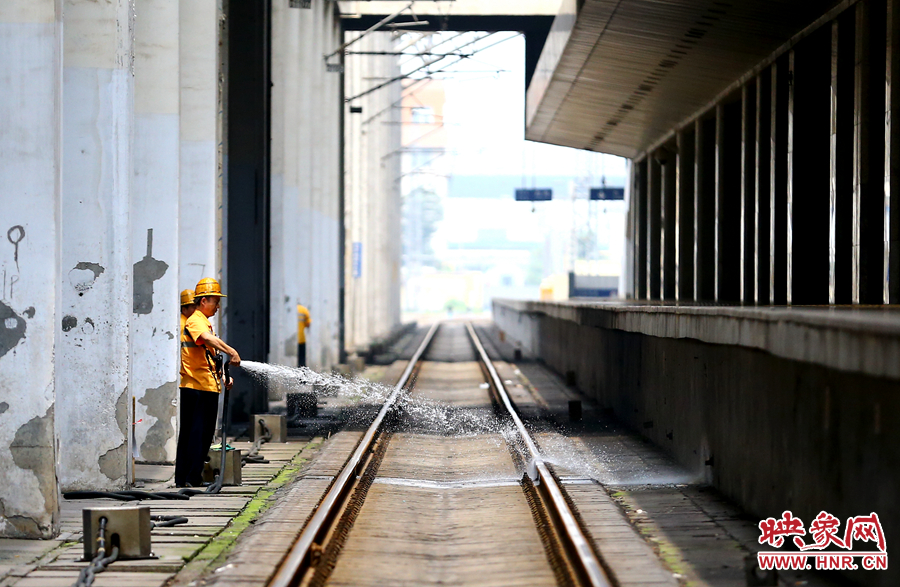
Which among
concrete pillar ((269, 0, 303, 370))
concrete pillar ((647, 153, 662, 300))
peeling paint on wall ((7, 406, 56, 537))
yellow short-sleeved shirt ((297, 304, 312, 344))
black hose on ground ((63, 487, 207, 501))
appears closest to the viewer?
peeling paint on wall ((7, 406, 56, 537))

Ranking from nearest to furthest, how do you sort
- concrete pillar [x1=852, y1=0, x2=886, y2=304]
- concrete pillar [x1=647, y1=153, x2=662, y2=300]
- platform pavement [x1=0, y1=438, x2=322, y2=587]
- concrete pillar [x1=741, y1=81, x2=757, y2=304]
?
platform pavement [x1=0, y1=438, x2=322, y2=587], concrete pillar [x1=852, y1=0, x2=886, y2=304], concrete pillar [x1=741, y1=81, x2=757, y2=304], concrete pillar [x1=647, y1=153, x2=662, y2=300]

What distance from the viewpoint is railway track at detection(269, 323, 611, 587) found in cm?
775

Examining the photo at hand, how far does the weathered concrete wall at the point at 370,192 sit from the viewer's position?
147 ft

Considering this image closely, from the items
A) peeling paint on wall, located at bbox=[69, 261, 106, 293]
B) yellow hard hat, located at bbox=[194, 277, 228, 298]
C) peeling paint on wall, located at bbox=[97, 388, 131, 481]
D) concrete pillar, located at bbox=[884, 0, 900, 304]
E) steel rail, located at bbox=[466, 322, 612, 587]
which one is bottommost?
steel rail, located at bbox=[466, 322, 612, 587]

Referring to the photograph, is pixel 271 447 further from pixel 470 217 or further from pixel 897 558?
pixel 470 217

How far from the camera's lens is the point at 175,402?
43.0 feet

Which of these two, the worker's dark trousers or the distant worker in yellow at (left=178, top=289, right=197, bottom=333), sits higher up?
the distant worker in yellow at (left=178, top=289, right=197, bottom=333)

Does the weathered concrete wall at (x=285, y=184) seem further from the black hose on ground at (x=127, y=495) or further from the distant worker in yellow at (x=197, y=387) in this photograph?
the black hose on ground at (x=127, y=495)

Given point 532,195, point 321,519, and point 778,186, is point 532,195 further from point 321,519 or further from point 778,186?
point 321,519

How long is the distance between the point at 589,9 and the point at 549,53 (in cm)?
623

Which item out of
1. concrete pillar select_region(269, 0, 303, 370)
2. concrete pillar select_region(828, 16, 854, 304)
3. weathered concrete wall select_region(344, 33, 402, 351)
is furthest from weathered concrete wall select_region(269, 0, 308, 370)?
weathered concrete wall select_region(344, 33, 402, 351)

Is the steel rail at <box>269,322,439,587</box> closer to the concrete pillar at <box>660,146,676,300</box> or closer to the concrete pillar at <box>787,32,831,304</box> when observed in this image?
the concrete pillar at <box>787,32,831,304</box>

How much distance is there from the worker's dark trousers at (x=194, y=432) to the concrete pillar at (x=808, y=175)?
382 inches

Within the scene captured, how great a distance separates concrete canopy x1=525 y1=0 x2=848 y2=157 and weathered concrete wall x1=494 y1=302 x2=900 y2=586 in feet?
14.2
